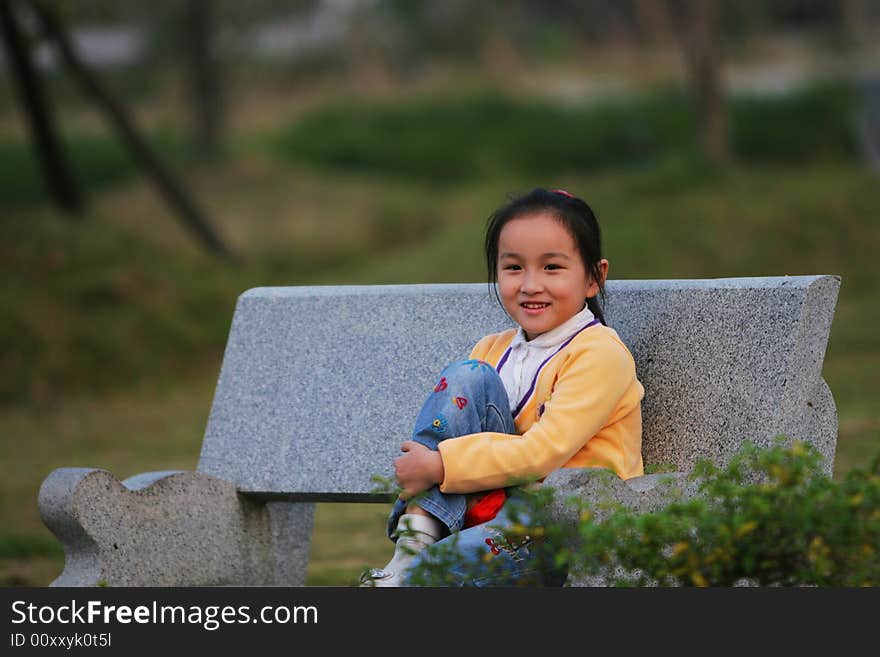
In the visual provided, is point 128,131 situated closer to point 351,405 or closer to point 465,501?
point 351,405

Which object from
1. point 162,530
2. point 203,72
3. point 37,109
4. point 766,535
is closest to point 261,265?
point 37,109

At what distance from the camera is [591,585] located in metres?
3.13

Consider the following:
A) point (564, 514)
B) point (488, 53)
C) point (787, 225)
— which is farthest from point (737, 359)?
point (488, 53)

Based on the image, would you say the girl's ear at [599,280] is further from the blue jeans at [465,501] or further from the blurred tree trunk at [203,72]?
the blurred tree trunk at [203,72]

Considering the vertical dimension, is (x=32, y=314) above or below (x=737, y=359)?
A: above

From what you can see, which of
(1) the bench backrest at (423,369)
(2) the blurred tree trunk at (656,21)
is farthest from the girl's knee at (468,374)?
(2) the blurred tree trunk at (656,21)

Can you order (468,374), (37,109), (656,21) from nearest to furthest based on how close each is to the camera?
1. (468,374)
2. (37,109)
3. (656,21)

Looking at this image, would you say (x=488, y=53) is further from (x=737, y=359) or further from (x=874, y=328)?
(x=737, y=359)

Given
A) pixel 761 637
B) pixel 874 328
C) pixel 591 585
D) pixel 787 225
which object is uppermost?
pixel 787 225

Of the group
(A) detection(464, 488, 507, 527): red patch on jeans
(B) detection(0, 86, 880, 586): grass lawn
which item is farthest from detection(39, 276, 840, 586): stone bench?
(B) detection(0, 86, 880, 586): grass lawn

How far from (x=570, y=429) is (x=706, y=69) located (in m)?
14.3

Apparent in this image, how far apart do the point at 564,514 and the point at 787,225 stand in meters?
13.1

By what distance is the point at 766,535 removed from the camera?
2.77 m

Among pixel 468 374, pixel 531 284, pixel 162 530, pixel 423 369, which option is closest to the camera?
pixel 468 374
